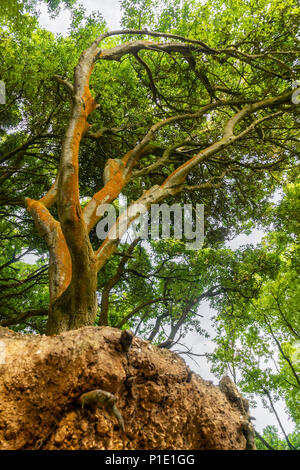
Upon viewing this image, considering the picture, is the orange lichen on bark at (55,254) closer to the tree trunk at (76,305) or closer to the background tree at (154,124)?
the background tree at (154,124)

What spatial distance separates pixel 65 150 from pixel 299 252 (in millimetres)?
6996

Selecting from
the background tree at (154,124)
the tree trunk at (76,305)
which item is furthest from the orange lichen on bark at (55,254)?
the tree trunk at (76,305)

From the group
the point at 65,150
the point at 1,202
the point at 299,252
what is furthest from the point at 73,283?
the point at 299,252

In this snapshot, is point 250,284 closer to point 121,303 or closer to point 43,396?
point 121,303

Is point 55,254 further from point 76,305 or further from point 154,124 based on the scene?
point 154,124

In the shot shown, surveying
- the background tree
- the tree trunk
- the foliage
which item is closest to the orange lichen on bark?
the background tree

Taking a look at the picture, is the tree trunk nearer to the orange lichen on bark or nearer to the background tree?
the background tree

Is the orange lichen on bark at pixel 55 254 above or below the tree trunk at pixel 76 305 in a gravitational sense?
above

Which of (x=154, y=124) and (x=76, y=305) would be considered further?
(x=154, y=124)

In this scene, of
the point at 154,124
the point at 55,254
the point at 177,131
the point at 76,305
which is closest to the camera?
the point at 76,305

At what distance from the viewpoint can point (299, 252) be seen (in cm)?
769

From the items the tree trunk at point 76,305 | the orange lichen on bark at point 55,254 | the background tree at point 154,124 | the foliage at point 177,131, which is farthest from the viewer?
the foliage at point 177,131

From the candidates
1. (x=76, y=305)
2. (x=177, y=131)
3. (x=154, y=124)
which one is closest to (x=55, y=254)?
(x=76, y=305)

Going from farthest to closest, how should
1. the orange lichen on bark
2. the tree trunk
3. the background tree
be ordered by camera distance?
1. the orange lichen on bark
2. the background tree
3. the tree trunk
